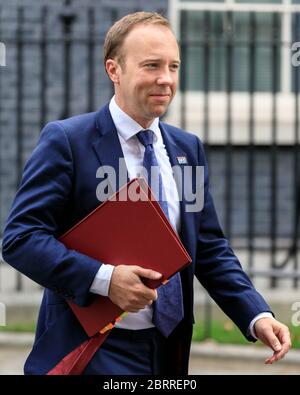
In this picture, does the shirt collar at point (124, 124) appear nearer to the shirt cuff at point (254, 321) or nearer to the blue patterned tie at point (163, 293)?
the blue patterned tie at point (163, 293)

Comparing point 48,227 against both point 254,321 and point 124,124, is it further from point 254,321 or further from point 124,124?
point 254,321

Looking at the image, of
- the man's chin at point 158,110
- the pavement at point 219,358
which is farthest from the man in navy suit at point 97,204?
the pavement at point 219,358

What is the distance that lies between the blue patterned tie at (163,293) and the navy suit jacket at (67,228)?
51 mm

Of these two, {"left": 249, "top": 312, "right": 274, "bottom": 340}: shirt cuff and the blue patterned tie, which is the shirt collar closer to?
the blue patterned tie

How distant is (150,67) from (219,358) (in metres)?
4.43

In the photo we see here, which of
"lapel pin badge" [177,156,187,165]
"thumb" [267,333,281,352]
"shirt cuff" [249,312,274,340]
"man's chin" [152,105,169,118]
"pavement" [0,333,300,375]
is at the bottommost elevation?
"pavement" [0,333,300,375]

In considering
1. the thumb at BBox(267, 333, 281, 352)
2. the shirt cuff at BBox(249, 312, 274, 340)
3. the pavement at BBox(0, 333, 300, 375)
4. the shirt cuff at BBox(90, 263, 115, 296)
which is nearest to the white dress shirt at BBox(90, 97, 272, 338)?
the shirt cuff at BBox(249, 312, 274, 340)

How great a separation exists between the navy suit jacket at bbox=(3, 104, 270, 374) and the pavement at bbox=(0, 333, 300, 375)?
367 centimetres

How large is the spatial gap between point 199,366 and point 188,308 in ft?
12.9

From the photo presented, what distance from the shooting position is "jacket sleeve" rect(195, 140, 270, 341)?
378cm

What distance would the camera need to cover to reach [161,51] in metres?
3.50

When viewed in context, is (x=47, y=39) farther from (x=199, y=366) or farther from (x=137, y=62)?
(x=137, y=62)

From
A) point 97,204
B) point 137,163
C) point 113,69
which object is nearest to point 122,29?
point 113,69
